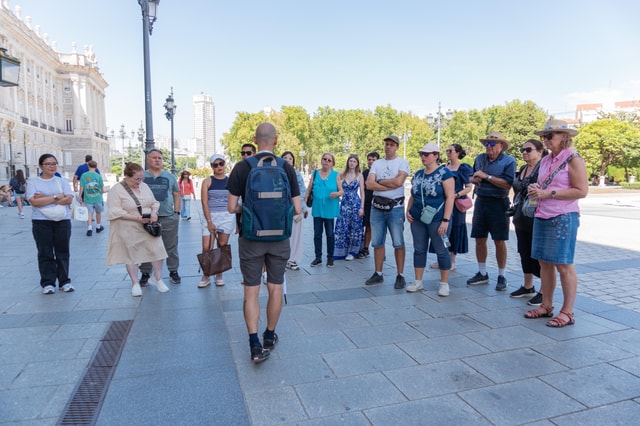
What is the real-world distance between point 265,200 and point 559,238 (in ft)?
9.15

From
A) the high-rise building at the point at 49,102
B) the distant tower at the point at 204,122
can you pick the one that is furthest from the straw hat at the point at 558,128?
the distant tower at the point at 204,122

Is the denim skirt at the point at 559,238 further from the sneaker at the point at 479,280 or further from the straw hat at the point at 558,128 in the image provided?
the sneaker at the point at 479,280

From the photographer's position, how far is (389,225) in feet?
18.2

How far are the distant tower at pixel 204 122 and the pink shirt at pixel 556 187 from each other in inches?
6397

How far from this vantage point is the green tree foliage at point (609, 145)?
127 feet

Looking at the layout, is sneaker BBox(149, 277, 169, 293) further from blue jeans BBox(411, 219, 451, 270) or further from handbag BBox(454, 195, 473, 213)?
handbag BBox(454, 195, 473, 213)

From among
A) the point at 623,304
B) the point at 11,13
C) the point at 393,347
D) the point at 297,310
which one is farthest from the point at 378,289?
the point at 11,13

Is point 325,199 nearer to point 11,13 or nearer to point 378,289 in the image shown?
point 378,289

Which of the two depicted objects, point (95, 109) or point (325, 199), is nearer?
point (325, 199)

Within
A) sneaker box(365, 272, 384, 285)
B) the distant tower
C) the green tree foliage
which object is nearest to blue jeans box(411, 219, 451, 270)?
sneaker box(365, 272, 384, 285)

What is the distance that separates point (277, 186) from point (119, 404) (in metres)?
1.79

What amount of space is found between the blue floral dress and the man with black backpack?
3.87 meters

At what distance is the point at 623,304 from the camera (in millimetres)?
4793

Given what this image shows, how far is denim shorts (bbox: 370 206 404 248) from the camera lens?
549 cm
